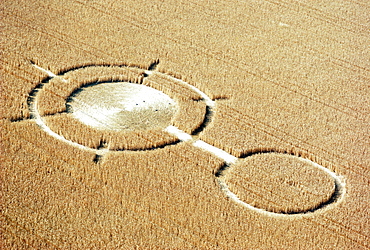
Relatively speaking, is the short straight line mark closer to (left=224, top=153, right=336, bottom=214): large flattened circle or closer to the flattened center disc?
(left=224, top=153, right=336, bottom=214): large flattened circle

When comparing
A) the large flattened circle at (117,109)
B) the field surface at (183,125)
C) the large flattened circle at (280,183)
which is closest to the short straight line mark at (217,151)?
the field surface at (183,125)

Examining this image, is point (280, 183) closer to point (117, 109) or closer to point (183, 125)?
point (183, 125)

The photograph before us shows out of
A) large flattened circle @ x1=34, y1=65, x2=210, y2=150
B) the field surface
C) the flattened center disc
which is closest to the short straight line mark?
the field surface

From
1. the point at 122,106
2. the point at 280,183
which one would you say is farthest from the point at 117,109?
the point at 280,183

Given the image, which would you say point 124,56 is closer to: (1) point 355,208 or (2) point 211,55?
(2) point 211,55

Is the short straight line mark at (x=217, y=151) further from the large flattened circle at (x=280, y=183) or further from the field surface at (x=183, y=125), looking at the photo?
the large flattened circle at (x=280, y=183)
